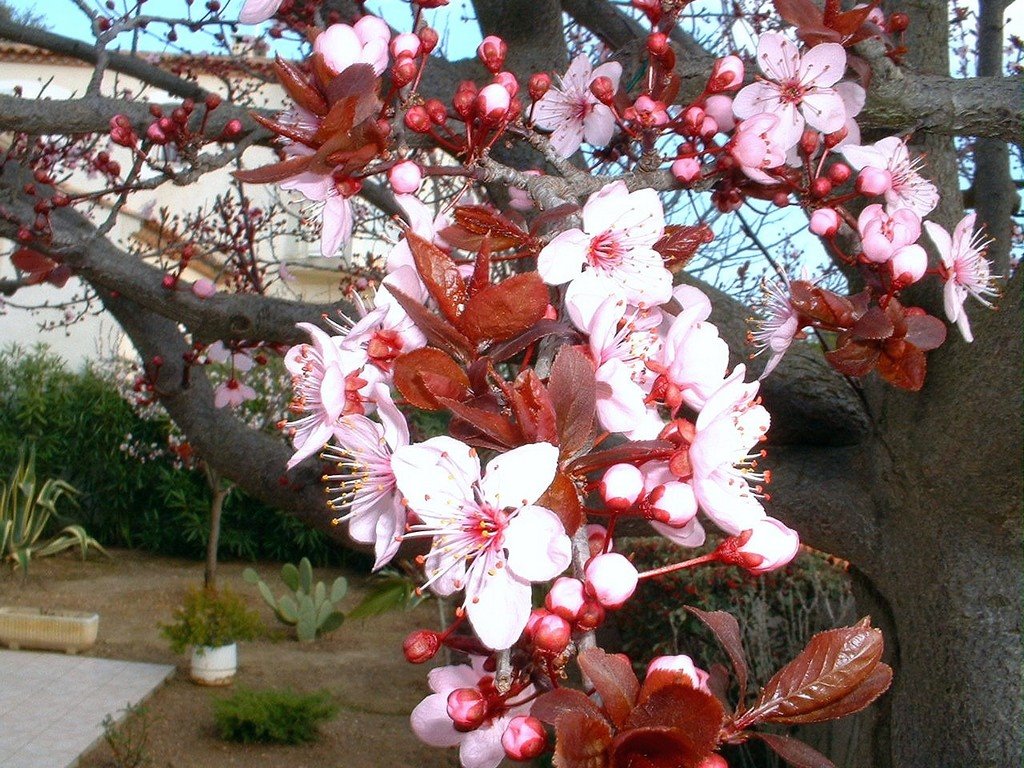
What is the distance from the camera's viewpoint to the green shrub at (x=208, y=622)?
5.62 m

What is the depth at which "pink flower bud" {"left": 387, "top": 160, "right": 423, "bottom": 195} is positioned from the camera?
0.92 m

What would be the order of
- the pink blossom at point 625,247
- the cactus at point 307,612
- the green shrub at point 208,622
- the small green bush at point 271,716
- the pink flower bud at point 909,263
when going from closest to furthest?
the pink blossom at point 625,247
the pink flower bud at point 909,263
the small green bush at point 271,716
the green shrub at point 208,622
the cactus at point 307,612

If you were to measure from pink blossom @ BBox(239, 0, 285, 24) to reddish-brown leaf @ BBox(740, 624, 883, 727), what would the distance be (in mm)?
930

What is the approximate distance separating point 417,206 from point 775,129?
0.54m

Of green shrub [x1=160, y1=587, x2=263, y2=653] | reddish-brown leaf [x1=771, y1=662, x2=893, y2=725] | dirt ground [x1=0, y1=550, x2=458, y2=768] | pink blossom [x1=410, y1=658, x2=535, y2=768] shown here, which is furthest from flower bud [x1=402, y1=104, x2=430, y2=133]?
green shrub [x1=160, y1=587, x2=263, y2=653]

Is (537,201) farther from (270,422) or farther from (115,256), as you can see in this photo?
(270,422)

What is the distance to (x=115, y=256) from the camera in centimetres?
248

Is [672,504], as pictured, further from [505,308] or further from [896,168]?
[896,168]

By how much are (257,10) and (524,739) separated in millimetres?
909

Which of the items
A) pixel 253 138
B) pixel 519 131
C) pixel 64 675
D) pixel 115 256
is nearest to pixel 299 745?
pixel 64 675

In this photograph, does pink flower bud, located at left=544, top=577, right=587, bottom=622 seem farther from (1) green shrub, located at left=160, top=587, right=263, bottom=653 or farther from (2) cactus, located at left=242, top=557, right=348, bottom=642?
(2) cactus, located at left=242, top=557, right=348, bottom=642

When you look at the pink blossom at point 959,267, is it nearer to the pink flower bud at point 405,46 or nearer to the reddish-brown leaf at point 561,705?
the pink flower bud at point 405,46

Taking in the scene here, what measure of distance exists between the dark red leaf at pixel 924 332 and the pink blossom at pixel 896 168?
22 centimetres

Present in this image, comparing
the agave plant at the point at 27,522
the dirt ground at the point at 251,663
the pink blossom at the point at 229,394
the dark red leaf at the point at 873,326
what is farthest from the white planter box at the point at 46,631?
the dark red leaf at the point at 873,326
